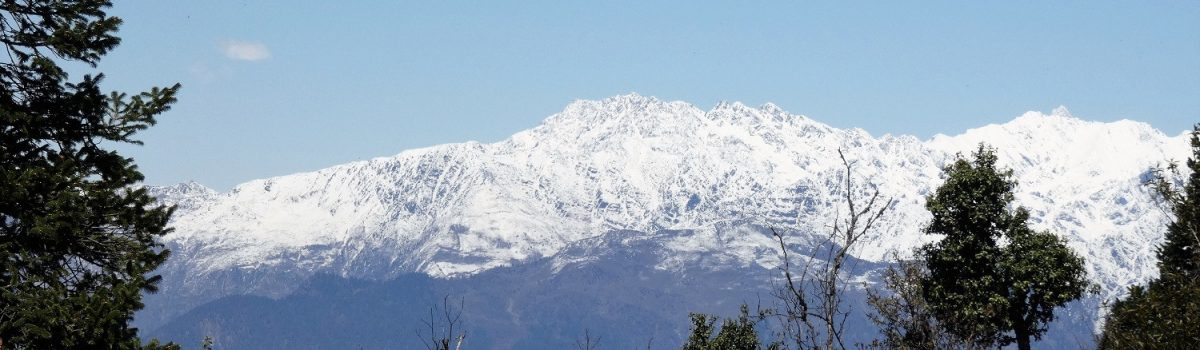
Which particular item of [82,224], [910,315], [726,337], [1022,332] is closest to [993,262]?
[1022,332]

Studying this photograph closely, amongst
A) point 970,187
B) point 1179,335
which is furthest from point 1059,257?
point 1179,335

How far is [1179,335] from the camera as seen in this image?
104 feet

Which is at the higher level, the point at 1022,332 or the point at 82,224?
the point at 1022,332

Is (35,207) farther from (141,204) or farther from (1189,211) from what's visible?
(1189,211)

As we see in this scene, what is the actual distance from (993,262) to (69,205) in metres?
39.2

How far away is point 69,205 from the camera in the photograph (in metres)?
22.9

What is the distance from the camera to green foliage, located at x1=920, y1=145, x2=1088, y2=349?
162ft

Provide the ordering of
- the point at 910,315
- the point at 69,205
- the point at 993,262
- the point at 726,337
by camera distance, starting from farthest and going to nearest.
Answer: the point at 726,337 < the point at 993,262 < the point at 910,315 < the point at 69,205

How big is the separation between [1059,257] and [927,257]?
569 centimetres

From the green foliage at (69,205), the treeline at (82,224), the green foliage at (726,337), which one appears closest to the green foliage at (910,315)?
the treeline at (82,224)

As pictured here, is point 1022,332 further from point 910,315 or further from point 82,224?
point 82,224

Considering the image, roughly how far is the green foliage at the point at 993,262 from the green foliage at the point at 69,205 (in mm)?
34735

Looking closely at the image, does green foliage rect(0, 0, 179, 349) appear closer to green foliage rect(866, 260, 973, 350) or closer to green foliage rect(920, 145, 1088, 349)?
green foliage rect(866, 260, 973, 350)

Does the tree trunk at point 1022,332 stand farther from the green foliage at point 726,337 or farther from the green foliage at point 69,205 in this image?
the green foliage at point 69,205
